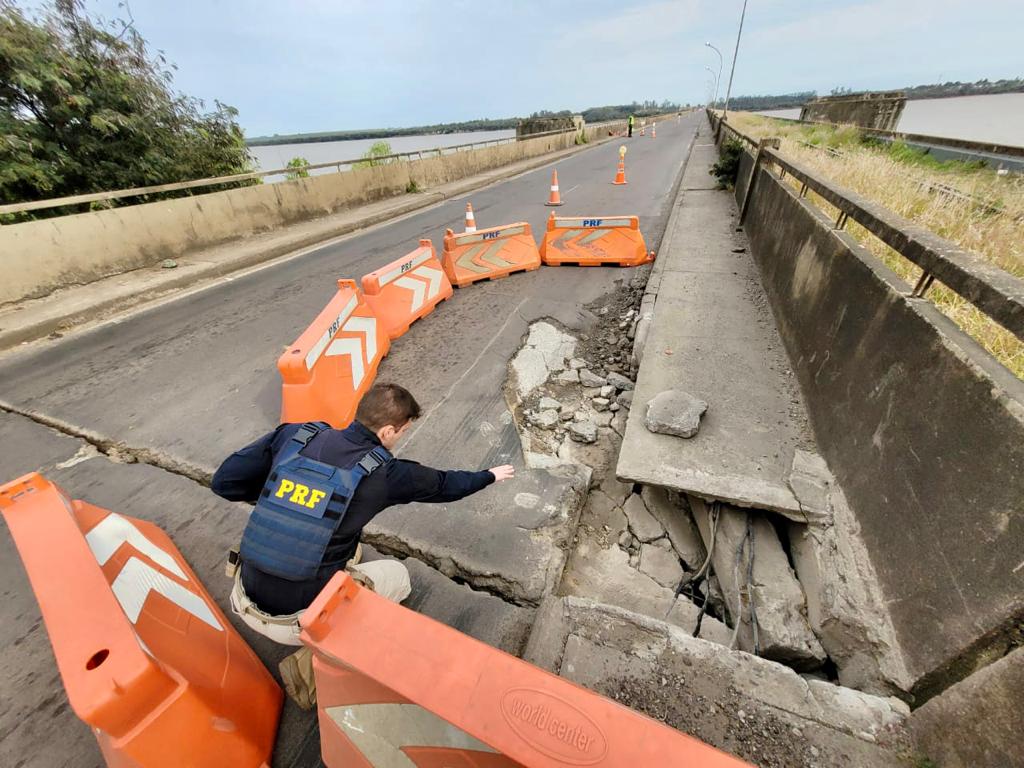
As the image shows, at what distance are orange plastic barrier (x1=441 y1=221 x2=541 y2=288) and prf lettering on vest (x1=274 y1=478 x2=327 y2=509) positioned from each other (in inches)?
205

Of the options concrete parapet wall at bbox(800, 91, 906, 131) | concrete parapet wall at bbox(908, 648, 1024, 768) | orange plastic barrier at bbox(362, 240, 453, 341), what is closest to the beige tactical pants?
concrete parapet wall at bbox(908, 648, 1024, 768)

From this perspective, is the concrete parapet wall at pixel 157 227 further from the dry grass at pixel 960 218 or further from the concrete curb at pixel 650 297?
the dry grass at pixel 960 218

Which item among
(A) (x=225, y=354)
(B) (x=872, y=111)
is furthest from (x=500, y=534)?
(B) (x=872, y=111)

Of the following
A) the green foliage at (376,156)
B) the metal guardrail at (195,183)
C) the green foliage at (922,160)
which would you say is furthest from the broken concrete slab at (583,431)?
the green foliage at (376,156)

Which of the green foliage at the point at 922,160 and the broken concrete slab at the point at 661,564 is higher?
the green foliage at the point at 922,160

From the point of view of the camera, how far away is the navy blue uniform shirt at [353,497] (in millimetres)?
1767

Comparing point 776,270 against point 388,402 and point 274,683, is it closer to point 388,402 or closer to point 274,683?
point 388,402

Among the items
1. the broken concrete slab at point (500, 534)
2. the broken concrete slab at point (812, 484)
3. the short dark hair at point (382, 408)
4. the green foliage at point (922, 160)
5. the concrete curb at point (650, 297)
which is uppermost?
the short dark hair at point (382, 408)

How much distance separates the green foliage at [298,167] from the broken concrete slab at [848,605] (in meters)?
12.7

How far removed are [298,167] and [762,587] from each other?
12.7 m

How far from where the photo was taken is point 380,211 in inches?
461

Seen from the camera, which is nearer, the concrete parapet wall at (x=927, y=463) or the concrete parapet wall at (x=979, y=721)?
the concrete parapet wall at (x=979, y=721)

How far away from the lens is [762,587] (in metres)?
2.35

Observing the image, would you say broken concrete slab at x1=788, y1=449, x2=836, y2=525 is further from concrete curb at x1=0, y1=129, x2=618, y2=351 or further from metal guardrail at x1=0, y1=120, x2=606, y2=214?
metal guardrail at x1=0, y1=120, x2=606, y2=214
